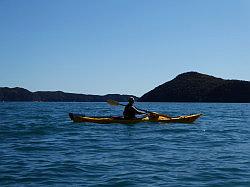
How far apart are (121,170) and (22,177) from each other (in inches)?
95.7

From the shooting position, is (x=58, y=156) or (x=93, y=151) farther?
(x=93, y=151)

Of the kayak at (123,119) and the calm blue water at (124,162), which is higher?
the kayak at (123,119)

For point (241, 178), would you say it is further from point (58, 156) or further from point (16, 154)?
point (16, 154)

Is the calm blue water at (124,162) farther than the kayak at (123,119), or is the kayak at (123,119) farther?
the kayak at (123,119)

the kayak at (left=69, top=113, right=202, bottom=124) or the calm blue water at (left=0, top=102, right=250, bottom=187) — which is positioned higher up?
the kayak at (left=69, top=113, right=202, bottom=124)

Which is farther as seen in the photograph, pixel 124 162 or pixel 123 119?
pixel 123 119

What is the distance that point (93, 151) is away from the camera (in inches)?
584

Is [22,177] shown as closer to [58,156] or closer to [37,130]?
[58,156]

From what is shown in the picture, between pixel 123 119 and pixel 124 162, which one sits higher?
pixel 123 119

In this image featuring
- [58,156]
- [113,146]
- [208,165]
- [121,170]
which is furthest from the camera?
[113,146]

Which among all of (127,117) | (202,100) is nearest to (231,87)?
(202,100)

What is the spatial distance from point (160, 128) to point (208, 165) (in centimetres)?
1263

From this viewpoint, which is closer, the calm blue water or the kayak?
the calm blue water

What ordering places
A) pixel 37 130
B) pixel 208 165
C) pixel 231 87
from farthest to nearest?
pixel 231 87 < pixel 37 130 < pixel 208 165
